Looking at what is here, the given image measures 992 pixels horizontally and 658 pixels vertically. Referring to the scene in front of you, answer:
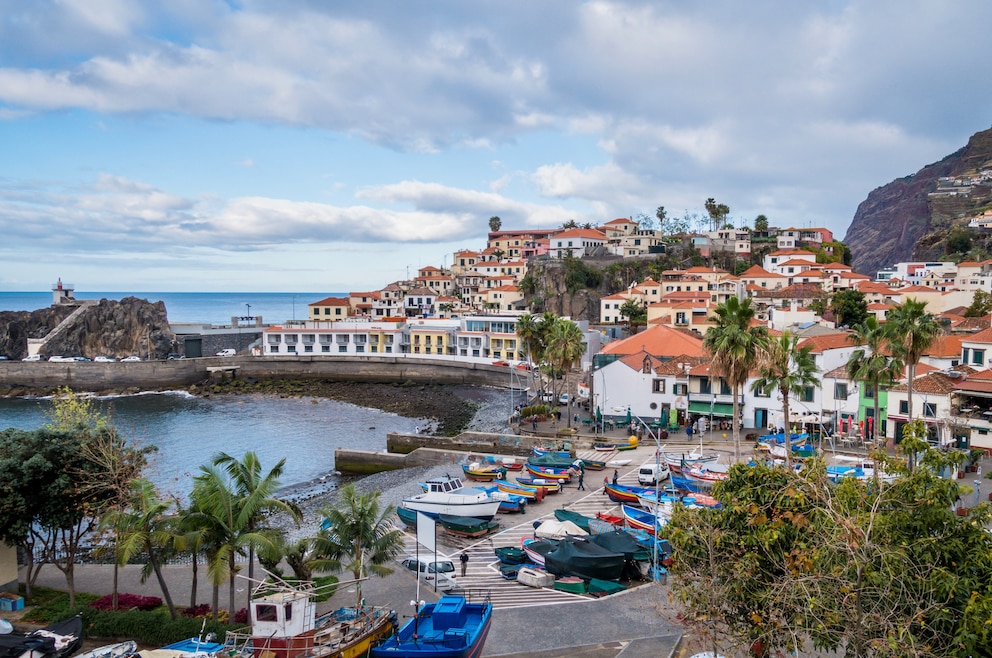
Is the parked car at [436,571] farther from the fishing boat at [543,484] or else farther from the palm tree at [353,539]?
the fishing boat at [543,484]

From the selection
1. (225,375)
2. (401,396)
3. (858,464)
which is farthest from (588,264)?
(858,464)

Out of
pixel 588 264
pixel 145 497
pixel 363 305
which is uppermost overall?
pixel 588 264

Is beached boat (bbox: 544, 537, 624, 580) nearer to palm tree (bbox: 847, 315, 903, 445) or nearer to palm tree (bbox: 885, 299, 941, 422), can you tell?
palm tree (bbox: 885, 299, 941, 422)

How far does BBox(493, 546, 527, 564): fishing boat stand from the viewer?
24.7 metres

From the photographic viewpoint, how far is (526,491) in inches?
1299

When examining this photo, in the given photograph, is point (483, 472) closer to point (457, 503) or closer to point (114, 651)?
point (457, 503)

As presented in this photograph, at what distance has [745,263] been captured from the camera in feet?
388

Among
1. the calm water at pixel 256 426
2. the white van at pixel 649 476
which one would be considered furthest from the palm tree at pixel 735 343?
the calm water at pixel 256 426

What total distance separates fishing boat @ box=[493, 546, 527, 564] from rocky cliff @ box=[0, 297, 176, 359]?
86.7m

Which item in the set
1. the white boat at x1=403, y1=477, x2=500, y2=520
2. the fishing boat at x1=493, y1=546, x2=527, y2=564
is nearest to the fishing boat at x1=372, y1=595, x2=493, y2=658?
the fishing boat at x1=493, y1=546, x2=527, y2=564

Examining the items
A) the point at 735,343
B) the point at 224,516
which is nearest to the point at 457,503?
the point at 224,516

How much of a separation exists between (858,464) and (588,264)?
8340 cm

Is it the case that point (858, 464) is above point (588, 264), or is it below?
below

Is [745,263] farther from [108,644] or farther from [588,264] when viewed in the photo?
[108,644]
